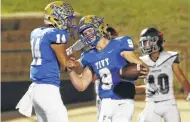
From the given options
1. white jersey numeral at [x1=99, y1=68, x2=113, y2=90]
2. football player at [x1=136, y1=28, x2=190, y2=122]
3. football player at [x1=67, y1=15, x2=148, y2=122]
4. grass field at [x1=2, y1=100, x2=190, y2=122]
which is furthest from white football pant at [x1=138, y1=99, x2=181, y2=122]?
grass field at [x1=2, y1=100, x2=190, y2=122]

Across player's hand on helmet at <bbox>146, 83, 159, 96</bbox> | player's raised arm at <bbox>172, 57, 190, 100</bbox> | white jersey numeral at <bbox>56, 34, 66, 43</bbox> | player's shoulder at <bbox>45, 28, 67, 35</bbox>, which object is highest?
player's shoulder at <bbox>45, 28, 67, 35</bbox>

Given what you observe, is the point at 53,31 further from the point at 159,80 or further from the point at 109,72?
the point at 159,80

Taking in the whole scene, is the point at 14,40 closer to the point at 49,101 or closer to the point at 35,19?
the point at 35,19

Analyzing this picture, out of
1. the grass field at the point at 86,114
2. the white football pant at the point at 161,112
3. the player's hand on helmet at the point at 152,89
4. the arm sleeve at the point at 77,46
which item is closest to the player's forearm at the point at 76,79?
the white football pant at the point at 161,112

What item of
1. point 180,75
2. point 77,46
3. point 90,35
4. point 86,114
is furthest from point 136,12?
point 90,35

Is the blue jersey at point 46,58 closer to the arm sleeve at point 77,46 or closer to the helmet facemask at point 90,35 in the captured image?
the helmet facemask at point 90,35

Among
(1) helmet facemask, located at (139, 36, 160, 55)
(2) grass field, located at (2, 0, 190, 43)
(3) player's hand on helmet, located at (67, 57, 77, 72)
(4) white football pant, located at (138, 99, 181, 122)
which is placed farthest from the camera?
(2) grass field, located at (2, 0, 190, 43)

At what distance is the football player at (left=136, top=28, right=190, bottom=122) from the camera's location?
24.3ft

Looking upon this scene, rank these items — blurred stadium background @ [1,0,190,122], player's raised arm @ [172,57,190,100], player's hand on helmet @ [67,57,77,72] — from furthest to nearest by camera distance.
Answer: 1. blurred stadium background @ [1,0,190,122]
2. player's raised arm @ [172,57,190,100]
3. player's hand on helmet @ [67,57,77,72]

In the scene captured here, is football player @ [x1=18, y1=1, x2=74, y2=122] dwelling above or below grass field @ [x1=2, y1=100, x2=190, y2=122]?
above

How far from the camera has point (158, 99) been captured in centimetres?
747

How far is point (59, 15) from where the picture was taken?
6672mm

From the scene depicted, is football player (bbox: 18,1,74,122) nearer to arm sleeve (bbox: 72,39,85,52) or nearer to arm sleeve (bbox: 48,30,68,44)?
arm sleeve (bbox: 48,30,68,44)

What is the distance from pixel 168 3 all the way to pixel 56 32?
9740 mm
